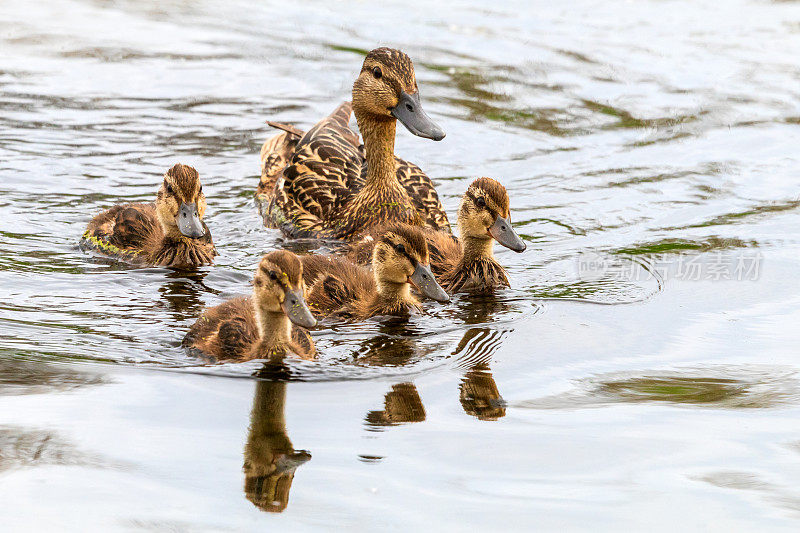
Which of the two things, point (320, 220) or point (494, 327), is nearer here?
point (494, 327)

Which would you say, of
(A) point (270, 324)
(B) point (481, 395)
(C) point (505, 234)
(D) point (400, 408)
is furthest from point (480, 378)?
(C) point (505, 234)

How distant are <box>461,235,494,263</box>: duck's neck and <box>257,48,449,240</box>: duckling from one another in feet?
2.43

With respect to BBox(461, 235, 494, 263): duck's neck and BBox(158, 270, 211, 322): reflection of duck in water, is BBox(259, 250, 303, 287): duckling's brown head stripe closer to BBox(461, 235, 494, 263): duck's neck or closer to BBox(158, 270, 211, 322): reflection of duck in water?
BBox(158, 270, 211, 322): reflection of duck in water

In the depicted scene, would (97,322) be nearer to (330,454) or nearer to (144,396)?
(144,396)

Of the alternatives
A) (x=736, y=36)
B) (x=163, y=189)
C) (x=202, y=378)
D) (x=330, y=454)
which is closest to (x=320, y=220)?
(x=163, y=189)

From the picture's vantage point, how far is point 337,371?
5152 millimetres

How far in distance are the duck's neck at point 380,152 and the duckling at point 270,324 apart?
221 centimetres

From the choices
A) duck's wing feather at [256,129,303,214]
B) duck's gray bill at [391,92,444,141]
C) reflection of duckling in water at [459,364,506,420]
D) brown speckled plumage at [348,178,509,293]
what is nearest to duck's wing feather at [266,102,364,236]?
duck's wing feather at [256,129,303,214]

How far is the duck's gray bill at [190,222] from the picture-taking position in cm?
665

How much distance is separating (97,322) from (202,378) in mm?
1000

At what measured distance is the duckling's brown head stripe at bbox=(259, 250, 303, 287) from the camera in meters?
5.13

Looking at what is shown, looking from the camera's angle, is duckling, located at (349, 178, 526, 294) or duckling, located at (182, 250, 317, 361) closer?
duckling, located at (182, 250, 317, 361)

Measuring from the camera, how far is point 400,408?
4730 mm

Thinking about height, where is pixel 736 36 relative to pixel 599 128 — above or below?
above
